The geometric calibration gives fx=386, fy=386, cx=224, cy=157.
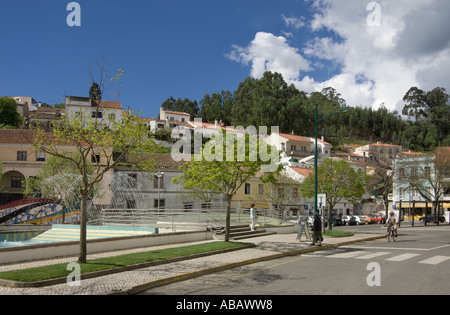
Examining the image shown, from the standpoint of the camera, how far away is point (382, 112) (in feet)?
462

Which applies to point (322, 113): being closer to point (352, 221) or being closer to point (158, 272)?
point (352, 221)

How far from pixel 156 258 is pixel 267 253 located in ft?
→ 16.2

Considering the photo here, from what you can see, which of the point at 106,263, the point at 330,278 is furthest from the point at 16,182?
the point at 330,278

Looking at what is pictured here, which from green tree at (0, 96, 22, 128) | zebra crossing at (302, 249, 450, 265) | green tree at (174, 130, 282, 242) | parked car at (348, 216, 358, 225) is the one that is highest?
green tree at (0, 96, 22, 128)

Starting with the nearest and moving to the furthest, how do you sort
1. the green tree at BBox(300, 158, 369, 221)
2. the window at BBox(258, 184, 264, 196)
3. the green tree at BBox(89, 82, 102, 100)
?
the green tree at BBox(89, 82, 102, 100), the green tree at BBox(300, 158, 369, 221), the window at BBox(258, 184, 264, 196)

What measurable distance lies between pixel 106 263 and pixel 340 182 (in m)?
22.1

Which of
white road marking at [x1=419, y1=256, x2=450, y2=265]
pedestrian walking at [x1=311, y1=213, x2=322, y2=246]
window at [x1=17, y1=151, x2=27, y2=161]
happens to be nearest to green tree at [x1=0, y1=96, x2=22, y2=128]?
window at [x1=17, y1=151, x2=27, y2=161]

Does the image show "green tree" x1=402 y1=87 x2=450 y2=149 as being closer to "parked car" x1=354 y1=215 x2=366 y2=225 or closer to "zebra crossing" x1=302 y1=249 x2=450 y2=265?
"parked car" x1=354 y1=215 x2=366 y2=225

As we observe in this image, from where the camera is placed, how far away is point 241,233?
2214 centimetres

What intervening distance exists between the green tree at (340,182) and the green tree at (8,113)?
62.2 meters

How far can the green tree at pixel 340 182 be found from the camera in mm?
28797

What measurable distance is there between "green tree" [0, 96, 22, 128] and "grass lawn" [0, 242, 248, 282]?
6753 cm

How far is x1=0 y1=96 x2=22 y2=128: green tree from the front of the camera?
71.6 metres
